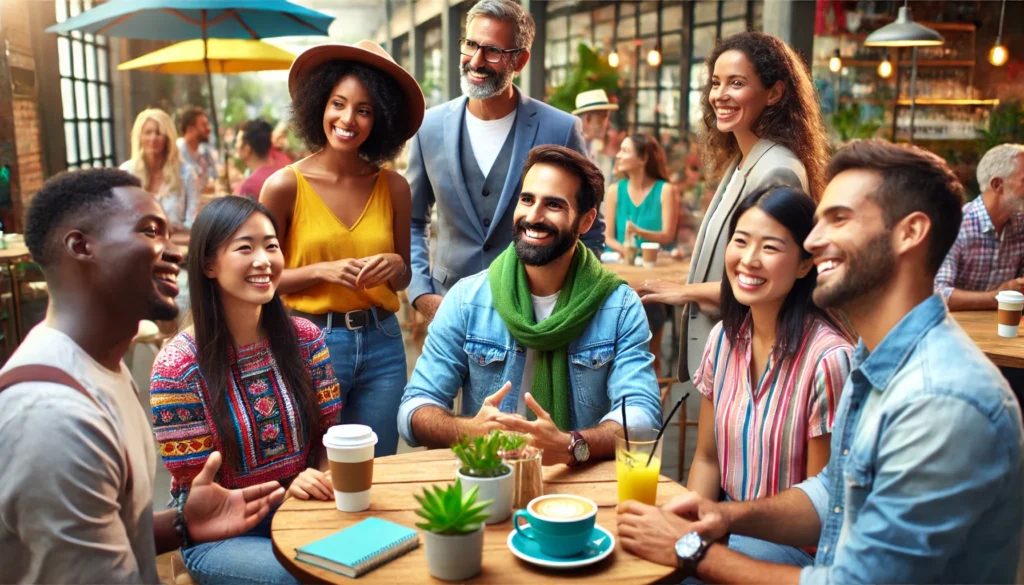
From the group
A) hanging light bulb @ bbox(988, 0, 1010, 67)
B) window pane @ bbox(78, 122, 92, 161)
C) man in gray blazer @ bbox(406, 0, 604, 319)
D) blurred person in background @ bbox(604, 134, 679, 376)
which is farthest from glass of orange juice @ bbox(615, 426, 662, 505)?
hanging light bulb @ bbox(988, 0, 1010, 67)

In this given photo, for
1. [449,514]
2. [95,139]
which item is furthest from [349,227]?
[95,139]

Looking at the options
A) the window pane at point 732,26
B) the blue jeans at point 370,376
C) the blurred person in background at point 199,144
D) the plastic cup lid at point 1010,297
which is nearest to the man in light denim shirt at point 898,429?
the blue jeans at point 370,376

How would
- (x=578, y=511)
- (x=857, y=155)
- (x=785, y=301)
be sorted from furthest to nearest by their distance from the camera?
(x=785, y=301) → (x=578, y=511) → (x=857, y=155)

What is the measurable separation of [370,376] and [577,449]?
3.33 ft

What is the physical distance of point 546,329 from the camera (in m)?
2.45

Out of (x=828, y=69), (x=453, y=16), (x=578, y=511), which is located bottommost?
(x=578, y=511)

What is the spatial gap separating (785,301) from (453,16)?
23.2ft

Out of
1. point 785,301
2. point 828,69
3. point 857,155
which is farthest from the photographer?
point 828,69

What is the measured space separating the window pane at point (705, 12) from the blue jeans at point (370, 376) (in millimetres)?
6085

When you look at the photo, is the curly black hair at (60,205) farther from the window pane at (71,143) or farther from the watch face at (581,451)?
the window pane at (71,143)

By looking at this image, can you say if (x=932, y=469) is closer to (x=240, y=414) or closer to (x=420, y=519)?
(x=420, y=519)

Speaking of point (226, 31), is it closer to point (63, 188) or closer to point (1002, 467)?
point (63, 188)

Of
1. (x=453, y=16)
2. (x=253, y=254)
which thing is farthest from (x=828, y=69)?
(x=253, y=254)

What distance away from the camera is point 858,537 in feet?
4.73
